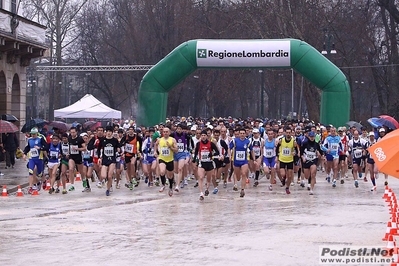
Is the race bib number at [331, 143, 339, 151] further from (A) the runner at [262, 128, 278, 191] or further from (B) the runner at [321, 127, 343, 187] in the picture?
(A) the runner at [262, 128, 278, 191]

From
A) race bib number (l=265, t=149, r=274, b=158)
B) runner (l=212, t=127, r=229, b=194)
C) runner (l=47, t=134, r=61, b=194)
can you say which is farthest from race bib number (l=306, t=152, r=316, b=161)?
runner (l=47, t=134, r=61, b=194)

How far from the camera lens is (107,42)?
64.4m

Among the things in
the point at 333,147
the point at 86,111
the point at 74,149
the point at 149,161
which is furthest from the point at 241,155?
the point at 86,111

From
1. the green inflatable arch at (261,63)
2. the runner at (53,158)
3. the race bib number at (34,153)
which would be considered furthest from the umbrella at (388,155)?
the green inflatable arch at (261,63)

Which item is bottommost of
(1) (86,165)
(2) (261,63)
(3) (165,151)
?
(1) (86,165)

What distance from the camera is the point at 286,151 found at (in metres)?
20.9

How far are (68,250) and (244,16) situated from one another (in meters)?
38.6

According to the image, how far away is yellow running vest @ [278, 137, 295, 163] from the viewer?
68.4 feet

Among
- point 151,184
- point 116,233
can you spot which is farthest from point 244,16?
point 116,233

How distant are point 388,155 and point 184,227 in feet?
16.4

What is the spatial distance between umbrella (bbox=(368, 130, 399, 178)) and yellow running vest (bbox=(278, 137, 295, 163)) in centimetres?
1077

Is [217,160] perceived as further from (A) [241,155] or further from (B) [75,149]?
(B) [75,149]

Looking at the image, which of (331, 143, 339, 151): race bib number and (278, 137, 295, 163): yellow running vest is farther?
(331, 143, 339, 151): race bib number

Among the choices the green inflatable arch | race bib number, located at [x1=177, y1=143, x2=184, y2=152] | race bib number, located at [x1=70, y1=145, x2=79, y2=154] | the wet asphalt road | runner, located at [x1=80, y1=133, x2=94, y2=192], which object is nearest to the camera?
the wet asphalt road
